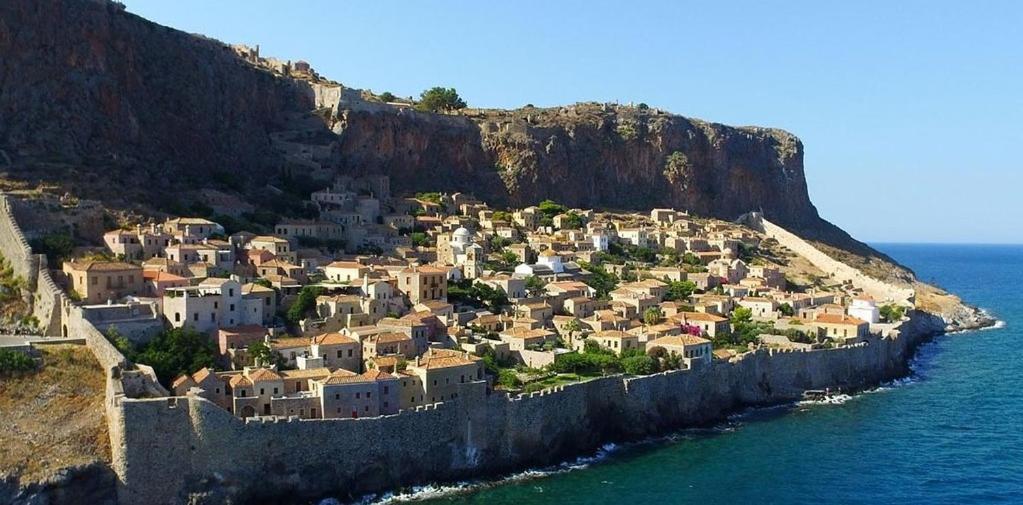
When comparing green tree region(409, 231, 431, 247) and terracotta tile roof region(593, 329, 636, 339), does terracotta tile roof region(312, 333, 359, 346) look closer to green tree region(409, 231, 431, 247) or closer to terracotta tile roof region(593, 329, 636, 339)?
terracotta tile roof region(593, 329, 636, 339)

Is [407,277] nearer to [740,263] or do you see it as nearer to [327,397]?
[327,397]

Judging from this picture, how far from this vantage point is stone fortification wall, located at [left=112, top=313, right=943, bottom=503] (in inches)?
1110

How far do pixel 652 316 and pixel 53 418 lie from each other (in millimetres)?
28883

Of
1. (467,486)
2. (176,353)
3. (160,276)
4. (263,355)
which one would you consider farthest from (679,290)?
(176,353)

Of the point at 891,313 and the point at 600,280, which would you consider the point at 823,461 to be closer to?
the point at 600,280

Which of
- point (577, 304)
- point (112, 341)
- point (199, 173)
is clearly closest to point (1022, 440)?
point (577, 304)

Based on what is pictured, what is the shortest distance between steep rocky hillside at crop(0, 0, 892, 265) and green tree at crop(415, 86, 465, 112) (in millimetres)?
3786

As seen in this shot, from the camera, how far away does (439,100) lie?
91.6 meters

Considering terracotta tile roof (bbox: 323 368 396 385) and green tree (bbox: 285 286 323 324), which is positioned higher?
green tree (bbox: 285 286 323 324)

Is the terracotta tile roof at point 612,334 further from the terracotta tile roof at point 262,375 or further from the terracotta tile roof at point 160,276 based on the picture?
the terracotta tile roof at point 160,276

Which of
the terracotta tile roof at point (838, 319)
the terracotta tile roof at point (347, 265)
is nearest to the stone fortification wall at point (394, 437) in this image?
the terracotta tile roof at point (838, 319)

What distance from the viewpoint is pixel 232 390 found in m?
31.4

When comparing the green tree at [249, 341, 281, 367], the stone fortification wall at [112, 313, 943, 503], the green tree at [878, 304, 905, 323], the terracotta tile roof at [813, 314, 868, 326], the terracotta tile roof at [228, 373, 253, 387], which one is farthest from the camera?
the green tree at [878, 304, 905, 323]

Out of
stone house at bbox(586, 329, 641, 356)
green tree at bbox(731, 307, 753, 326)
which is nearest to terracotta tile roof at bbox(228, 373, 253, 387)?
stone house at bbox(586, 329, 641, 356)
